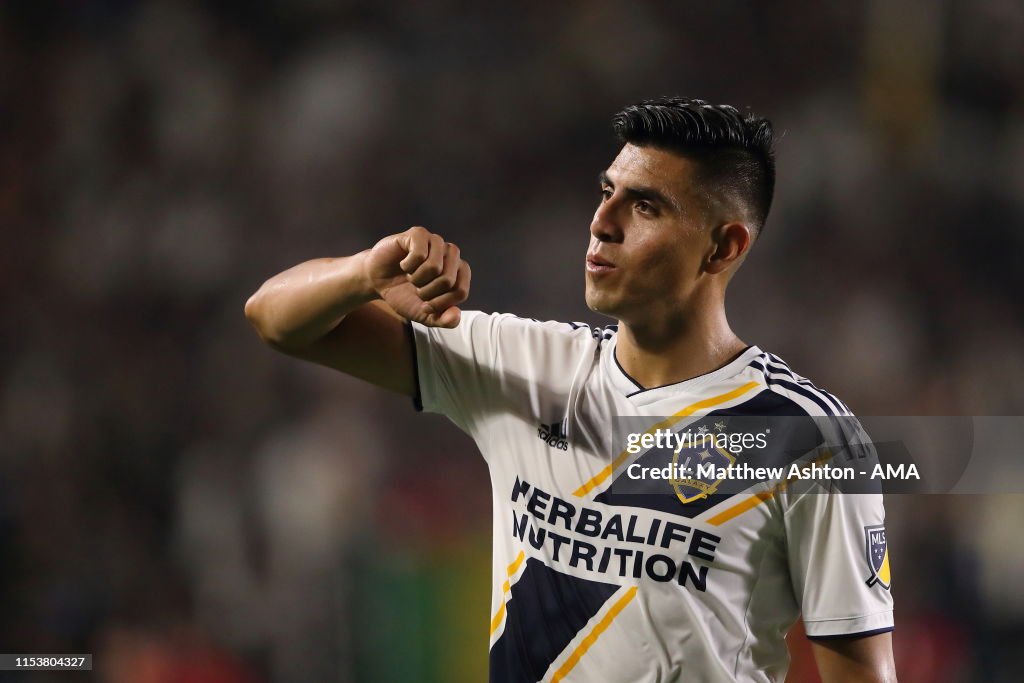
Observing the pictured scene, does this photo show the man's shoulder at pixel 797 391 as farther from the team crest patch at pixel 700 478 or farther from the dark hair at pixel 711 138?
the dark hair at pixel 711 138

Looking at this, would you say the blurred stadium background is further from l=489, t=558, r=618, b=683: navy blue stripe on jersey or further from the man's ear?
the man's ear

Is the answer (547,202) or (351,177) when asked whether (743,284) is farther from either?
(351,177)

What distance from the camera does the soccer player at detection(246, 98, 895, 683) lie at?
177 cm

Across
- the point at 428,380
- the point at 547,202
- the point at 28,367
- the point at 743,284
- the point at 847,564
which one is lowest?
the point at 847,564

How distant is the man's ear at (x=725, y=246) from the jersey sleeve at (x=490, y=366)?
324 mm

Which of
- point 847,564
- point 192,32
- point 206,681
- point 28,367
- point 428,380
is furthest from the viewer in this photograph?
point 192,32

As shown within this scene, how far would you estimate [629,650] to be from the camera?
1805 mm

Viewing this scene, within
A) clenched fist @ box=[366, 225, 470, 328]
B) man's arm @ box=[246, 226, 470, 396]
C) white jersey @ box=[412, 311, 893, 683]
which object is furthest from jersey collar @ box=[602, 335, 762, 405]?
clenched fist @ box=[366, 225, 470, 328]

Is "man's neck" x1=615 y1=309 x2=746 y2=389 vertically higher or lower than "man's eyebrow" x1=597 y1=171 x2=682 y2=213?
lower

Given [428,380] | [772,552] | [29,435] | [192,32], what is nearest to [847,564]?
[772,552]

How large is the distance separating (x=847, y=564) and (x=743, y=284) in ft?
8.82

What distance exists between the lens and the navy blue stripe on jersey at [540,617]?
1867 millimetres

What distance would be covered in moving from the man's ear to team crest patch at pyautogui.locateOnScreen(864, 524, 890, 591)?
59 centimetres

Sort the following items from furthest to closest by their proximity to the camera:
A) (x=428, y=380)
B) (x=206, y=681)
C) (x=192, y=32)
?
(x=192, y=32), (x=206, y=681), (x=428, y=380)
